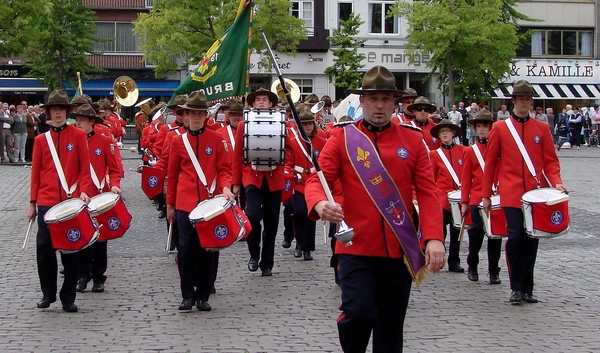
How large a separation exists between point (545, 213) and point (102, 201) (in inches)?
174

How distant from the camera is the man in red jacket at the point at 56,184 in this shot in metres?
8.91

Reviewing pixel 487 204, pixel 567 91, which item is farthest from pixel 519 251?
pixel 567 91

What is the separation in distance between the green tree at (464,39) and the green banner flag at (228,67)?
30735 mm

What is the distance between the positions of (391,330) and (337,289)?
419 cm

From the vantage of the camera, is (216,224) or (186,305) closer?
(216,224)

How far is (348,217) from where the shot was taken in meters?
5.89

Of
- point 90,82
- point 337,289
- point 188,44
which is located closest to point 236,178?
point 337,289

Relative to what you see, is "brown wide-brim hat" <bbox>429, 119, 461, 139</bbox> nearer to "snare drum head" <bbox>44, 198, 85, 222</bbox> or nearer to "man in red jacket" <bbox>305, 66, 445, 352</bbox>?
"snare drum head" <bbox>44, 198, 85, 222</bbox>

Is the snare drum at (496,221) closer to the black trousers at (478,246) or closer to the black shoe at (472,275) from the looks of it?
the black trousers at (478,246)

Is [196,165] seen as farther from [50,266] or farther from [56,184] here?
[50,266]

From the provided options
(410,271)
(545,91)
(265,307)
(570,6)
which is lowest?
(265,307)

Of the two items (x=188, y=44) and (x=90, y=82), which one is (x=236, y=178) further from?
(x=90, y=82)

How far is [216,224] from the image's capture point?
8.62 metres

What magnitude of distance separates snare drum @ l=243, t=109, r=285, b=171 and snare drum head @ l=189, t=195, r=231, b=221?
1990 millimetres
